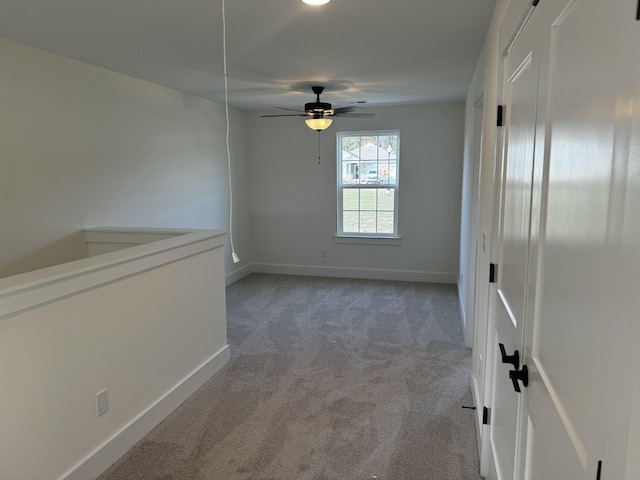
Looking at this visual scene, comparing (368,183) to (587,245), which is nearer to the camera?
(587,245)

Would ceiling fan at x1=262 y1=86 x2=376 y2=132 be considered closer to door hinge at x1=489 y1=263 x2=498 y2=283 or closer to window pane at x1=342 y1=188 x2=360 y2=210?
window pane at x1=342 y1=188 x2=360 y2=210

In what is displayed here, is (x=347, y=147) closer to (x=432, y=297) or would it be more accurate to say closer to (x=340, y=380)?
(x=432, y=297)

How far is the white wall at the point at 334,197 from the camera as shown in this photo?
18.7 feet

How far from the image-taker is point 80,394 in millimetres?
2121

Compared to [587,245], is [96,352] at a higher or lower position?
lower

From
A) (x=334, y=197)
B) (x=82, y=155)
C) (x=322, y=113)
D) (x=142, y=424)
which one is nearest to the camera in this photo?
(x=142, y=424)

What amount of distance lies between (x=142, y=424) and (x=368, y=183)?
4.37 m

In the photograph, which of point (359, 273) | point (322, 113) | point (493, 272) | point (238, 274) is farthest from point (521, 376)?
point (238, 274)

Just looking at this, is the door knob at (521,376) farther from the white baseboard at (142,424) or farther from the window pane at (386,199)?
the window pane at (386,199)

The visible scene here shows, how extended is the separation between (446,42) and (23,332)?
2870 millimetres

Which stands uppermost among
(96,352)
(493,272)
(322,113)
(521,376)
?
(322,113)

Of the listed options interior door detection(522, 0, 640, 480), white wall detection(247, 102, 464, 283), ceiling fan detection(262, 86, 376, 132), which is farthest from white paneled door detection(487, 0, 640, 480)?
white wall detection(247, 102, 464, 283)

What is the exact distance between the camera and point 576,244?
85 cm

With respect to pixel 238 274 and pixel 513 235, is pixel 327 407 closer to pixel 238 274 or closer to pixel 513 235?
pixel 513 235
